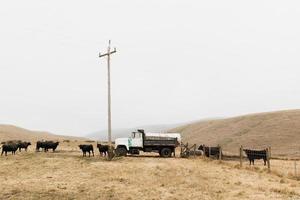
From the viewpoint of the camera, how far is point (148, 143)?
137 ft

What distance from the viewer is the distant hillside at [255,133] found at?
7950cm

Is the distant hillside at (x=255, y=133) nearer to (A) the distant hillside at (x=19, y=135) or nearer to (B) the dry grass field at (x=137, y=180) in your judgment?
(A) the distant hillside at (x=19, y=135)

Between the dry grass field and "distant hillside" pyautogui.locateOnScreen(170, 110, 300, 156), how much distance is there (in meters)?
37.0

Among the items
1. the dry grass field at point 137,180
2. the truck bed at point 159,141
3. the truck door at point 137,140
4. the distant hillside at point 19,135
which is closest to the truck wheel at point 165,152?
the truck bed at point 159,141

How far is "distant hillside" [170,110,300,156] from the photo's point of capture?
261ft

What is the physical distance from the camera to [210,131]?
107188 mm

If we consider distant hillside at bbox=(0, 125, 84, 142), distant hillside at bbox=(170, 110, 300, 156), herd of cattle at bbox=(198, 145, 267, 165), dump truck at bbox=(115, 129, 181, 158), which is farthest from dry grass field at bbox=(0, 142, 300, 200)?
distant hillside at bbox=(0, 125, 84, 142)

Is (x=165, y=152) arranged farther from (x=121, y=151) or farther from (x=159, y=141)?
(x=121, y=151)

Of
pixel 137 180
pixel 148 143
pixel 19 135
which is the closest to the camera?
pixel 137 180

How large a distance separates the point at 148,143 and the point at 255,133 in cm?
5486

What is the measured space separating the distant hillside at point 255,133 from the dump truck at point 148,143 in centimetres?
3062

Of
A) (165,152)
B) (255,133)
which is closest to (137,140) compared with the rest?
(165,152)

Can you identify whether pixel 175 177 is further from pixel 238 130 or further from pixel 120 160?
pixel 238 130

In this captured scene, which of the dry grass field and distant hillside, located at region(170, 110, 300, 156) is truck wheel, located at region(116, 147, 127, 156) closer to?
the dry grass field
